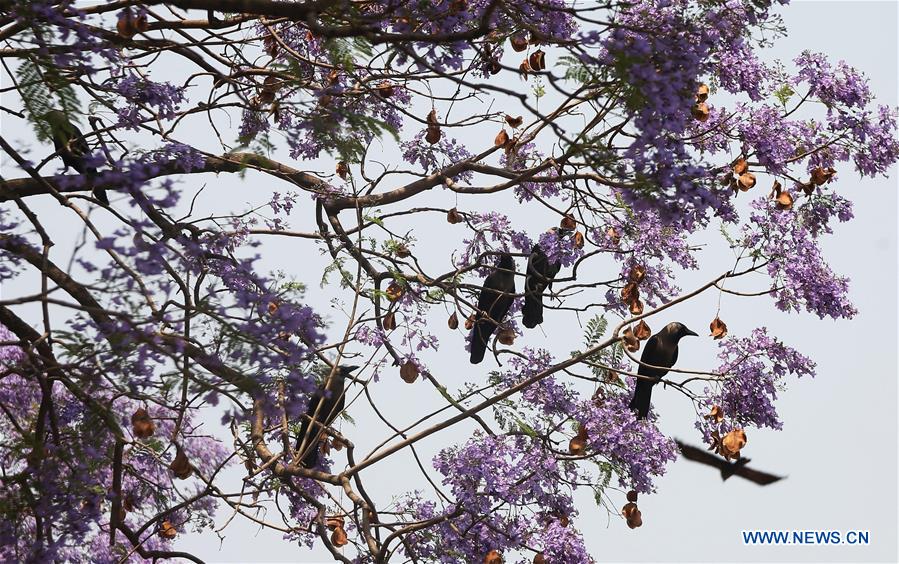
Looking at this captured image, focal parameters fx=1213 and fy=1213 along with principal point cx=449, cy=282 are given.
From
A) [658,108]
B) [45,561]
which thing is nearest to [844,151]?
[658,108]

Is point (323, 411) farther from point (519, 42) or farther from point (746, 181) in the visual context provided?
point (746, 181)

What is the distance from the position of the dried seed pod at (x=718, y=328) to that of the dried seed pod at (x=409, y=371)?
1.55 m

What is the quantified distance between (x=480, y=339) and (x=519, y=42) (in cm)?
171

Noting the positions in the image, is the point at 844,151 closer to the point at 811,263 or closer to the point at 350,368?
the point at 811,263

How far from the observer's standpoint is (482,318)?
21.6 feet

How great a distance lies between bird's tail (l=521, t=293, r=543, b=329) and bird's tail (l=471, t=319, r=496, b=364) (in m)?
0.19

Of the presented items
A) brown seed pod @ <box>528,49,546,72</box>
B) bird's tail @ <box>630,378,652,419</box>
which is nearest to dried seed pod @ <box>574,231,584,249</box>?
bird's tail @ <box>630,378,652,419</box>

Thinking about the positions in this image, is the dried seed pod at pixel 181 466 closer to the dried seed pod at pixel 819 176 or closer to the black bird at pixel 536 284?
the black bird at pixel 536 284

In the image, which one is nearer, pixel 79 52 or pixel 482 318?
pixel 79 52

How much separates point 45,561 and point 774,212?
158 inches

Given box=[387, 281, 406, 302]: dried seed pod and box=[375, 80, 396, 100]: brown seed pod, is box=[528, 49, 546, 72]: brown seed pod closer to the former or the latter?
box=[375, 80, 396, 100]: brown seed pod

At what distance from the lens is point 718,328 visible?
6.28 meters

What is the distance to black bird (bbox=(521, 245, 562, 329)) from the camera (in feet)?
21.7

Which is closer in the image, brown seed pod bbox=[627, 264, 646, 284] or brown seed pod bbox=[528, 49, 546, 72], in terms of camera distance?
brown seed pod bbox=[528, 49, 546, 72]
